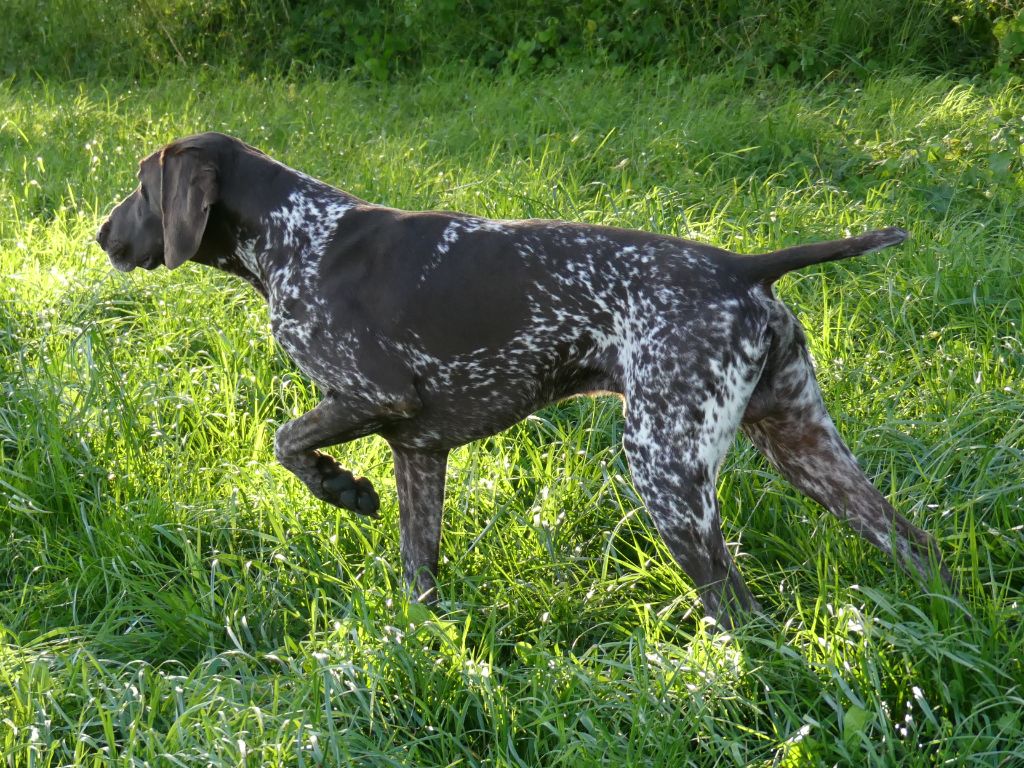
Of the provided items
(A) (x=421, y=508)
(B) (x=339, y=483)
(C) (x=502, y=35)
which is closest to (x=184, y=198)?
(B) (x=339, y=483)

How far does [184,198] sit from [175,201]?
0.03 m

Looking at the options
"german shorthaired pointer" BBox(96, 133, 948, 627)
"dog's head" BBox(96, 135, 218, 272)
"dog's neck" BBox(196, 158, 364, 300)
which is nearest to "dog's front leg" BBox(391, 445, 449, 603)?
"german shorthaired pointer" BBox(96, 133, 948, 627)

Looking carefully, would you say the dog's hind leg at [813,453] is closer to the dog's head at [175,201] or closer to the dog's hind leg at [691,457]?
the dog's hind leg at [691,457]

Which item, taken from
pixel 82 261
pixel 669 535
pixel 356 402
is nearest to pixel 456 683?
pixel 669 535

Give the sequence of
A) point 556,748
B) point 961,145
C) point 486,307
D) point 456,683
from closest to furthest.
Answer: point 556,748
point 456,683
point 486,307
point 961,145

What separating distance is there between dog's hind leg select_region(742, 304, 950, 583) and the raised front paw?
44.6 inches

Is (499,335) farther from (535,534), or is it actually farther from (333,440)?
(535,534)

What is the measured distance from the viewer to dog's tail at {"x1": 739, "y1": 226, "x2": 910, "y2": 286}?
3.11 metres

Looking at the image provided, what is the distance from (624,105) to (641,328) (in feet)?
16.6

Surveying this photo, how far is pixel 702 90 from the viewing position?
8.20 metres

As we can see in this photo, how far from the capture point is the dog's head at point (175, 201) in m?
3.61

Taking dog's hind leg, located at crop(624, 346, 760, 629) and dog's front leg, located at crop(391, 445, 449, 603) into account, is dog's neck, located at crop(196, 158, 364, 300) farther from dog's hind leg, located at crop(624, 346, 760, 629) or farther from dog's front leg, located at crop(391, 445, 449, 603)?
dog's hind leg, located at crop(624, 346, 760, 629)

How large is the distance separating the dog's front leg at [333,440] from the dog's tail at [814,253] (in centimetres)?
101

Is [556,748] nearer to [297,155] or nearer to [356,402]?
[356,402]
